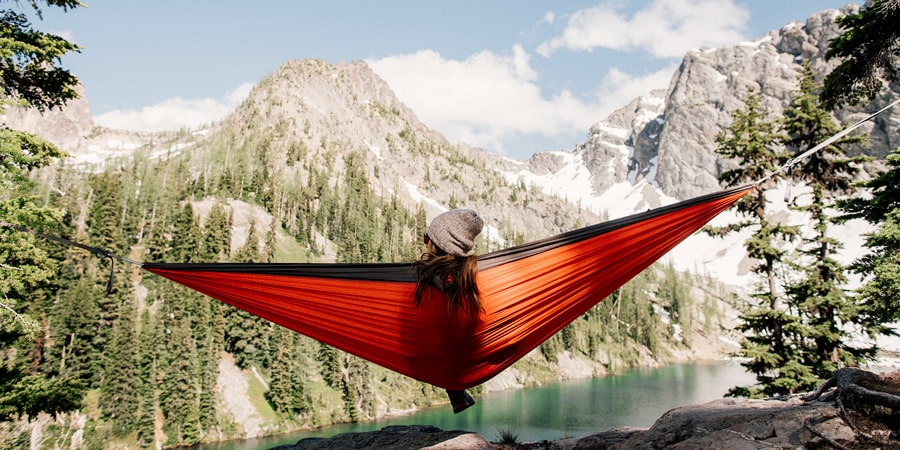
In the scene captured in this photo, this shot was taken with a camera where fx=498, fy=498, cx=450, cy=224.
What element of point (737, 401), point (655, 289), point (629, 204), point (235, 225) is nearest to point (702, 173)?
point (629, 204)

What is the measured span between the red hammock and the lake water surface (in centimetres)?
1588

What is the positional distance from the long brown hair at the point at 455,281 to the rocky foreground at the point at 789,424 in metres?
2.06

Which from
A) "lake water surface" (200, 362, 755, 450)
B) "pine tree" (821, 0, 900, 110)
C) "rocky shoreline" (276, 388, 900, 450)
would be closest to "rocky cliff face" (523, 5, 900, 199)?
"lake water surface" (200, 362, 755, 450)

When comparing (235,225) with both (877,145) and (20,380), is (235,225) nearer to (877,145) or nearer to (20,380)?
(20,380)

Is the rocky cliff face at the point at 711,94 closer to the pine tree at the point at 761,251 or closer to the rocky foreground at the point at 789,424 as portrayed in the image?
the pine tree at the point at 761,251

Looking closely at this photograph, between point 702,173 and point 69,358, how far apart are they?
522 ft

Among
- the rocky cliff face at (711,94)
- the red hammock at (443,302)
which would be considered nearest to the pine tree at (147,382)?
the red hammock at (443,302)

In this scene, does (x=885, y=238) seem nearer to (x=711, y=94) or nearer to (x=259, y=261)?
(x=259, y=261)

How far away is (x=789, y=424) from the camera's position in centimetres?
325

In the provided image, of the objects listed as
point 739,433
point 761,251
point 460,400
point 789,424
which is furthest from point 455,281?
point 761,251

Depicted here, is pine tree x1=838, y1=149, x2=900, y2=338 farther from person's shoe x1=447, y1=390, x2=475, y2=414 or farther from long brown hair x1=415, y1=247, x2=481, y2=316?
long brown hair x1=415, y1=247, x2=481, y2=316

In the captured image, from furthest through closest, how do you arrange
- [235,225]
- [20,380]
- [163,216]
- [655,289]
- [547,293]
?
[655,289] < [235,225] < [163,216] < [20,380] < [547,293]

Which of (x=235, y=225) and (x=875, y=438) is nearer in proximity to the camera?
(x=875, y=438)

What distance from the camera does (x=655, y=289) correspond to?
79125 mm
